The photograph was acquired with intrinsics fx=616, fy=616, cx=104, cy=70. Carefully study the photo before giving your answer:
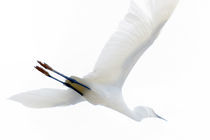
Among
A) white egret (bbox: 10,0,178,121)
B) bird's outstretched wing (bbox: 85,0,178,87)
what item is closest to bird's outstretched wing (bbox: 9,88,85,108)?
white egret (bbox: 10,0,178,121)

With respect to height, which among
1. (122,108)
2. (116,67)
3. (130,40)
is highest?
(130,40)

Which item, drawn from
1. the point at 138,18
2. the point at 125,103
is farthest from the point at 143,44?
the point at 125,103

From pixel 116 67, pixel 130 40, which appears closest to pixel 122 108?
pixel 116 67

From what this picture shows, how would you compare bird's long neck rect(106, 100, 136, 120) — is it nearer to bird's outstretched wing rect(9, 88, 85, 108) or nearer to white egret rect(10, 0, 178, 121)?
white egret rect(10, 0, 178, 121)

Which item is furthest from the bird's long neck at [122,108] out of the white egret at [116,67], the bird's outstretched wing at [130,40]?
the bird's outstretched wing at [130,40]

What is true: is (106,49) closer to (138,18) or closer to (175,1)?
(138,18)

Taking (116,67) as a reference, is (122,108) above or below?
below

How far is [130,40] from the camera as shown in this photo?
6789mm

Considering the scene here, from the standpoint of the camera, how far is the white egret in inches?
261

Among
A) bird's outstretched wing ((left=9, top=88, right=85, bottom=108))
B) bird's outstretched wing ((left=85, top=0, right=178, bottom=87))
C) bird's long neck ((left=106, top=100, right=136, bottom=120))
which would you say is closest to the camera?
bird's outstretched wing ((left=85, top=0, right=178, bottom=87))

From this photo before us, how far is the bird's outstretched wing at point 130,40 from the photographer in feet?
21.7

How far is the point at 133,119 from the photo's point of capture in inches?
281

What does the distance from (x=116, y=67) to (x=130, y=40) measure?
409 mm

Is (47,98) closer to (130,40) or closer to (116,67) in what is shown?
(116,67)
